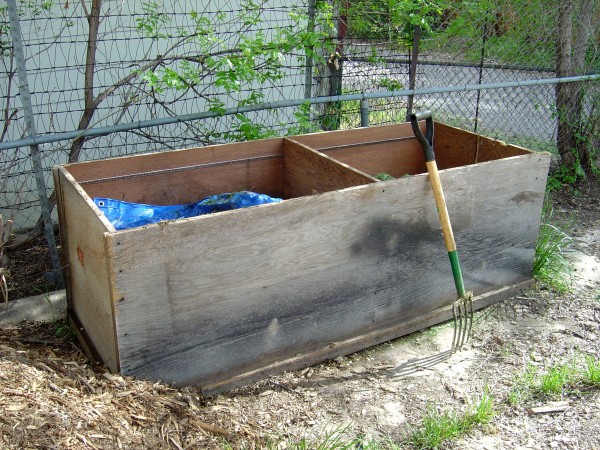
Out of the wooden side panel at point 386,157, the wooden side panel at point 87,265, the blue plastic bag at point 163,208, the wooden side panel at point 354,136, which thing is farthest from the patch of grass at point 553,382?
the wooden side panel at point 87,265

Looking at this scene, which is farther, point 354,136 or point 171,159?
point 354,136

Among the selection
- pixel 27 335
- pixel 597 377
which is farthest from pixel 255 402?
pixel 597 377

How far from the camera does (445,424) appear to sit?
3.15 metres

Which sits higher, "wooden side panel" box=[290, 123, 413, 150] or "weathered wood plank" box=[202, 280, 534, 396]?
"wooden side panel" box=[290, 123, 413, 150]

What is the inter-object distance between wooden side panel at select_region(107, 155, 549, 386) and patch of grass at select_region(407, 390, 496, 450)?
0.72 meters

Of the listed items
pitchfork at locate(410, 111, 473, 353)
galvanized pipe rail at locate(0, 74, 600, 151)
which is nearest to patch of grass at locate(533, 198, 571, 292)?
pitchfork at locate(410, 111, 473, 353)

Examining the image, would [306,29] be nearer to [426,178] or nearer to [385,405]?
[426,178]

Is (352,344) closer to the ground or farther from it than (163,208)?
closer to the ground

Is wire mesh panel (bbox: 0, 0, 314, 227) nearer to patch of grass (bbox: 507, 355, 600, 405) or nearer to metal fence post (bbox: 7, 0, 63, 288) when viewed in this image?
metal fence post (bbox: 7, 0, 63, 288)

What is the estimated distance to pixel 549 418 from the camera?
130 inches

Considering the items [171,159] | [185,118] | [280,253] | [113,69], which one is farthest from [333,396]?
[113,69]

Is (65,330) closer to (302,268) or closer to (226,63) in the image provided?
(302,268)

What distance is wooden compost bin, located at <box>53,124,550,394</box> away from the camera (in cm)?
304

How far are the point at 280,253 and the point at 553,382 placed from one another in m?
1.59
